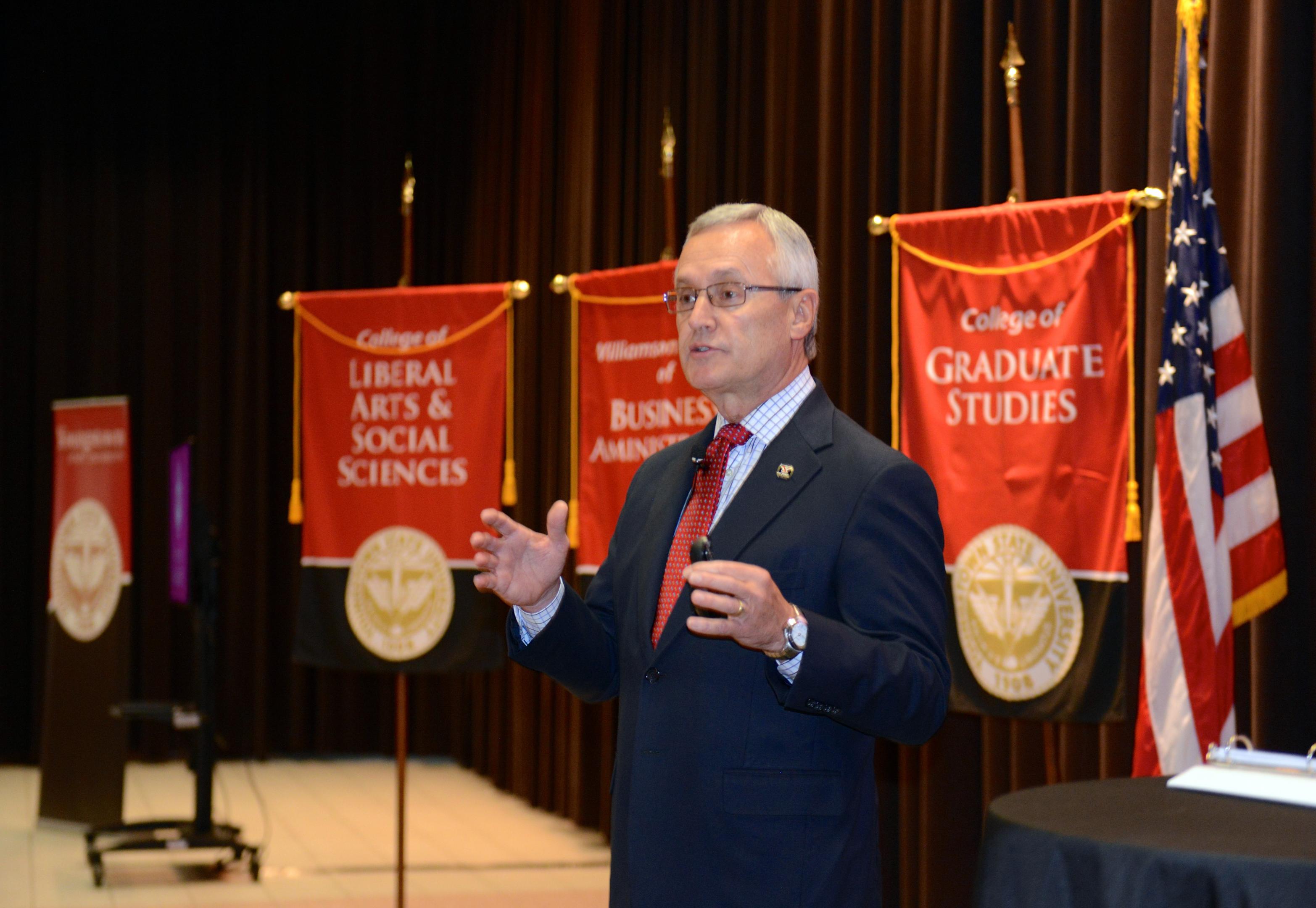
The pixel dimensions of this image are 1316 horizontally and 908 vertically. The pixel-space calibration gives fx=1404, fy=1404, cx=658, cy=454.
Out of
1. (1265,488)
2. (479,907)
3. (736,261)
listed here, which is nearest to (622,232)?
(479,907)

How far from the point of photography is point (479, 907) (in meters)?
4.83

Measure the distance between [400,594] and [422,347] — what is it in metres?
0.81

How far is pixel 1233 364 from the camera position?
2902 millimetres

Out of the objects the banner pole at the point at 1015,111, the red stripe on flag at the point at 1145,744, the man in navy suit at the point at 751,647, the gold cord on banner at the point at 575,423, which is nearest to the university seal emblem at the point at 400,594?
the gold cord on banner at the point at 575,423

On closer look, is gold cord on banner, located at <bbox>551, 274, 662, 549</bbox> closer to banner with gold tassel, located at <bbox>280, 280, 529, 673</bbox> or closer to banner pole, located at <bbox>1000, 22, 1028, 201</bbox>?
banner with gold tassel, located at <bbox>280, 280, 529, 673</bbox>

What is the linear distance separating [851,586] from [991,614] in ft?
5.19

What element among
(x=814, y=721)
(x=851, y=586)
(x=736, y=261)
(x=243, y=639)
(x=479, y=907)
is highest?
(x=736, y=261)

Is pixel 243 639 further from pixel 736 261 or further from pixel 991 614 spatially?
pixel 736 261

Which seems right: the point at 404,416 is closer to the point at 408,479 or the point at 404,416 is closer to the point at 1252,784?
the point at 408,479

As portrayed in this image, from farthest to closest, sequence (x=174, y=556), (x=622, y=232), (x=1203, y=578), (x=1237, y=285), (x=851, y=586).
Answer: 1. (x=622, y=232)
2. (x=174, y=556)
3. (x=1237, y=285)
4. (x=1203, y=578)
5. (x=851, y=586)

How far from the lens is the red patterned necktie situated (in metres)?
1.88

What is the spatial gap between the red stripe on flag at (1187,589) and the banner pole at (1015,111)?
72cm

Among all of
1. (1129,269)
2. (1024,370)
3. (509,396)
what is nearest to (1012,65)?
(1129,269)

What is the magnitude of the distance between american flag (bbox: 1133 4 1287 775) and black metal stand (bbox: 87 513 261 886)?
3646 millimetres
